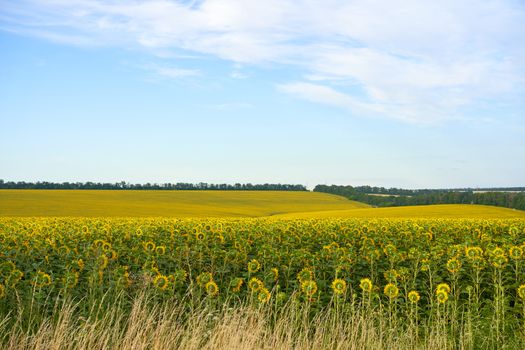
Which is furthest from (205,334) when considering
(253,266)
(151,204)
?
(151,204)

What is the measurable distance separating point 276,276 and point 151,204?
55663mm

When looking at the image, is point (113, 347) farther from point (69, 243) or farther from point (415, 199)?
point (415, 199)

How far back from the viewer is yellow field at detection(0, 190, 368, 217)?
50.6m

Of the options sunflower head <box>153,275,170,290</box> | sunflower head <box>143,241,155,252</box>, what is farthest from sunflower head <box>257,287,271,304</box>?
sunflower head <box>143,241,155,252</box>

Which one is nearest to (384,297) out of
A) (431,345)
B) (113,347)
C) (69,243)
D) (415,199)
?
(431,345)

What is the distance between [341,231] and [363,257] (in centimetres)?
502

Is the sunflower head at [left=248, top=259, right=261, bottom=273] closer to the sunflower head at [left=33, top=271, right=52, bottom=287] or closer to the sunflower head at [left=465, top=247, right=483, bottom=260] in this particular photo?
the sunflower head at [left=33, top=271, right=52, bottom=287]

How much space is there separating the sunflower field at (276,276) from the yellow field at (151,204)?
3698 cm

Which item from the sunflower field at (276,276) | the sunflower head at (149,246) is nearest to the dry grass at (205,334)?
the sunflower field at (276,276)

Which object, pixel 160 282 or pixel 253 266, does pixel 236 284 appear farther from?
pixel 160 282

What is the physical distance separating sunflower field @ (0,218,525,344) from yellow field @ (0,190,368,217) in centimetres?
3698

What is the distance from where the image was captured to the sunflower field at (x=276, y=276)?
9.07m

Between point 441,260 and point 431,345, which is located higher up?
point 441,260

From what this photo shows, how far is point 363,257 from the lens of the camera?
38.8 ft
